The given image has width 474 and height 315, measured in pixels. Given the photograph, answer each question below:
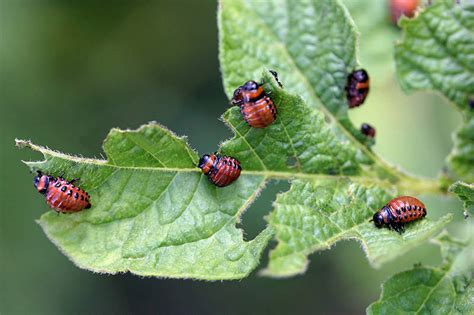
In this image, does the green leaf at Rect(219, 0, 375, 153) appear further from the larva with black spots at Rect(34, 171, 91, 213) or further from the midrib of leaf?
the larva with black spots at Rect(34, 171, 91, 213)

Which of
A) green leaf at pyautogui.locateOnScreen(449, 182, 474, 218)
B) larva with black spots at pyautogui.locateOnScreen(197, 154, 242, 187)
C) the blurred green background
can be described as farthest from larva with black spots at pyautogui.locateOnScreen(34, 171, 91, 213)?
the blurred green background

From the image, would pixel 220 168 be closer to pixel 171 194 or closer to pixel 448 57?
pixel 171 194

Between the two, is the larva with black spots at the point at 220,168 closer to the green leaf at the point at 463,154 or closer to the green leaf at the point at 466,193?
the green leaf at the point at 466,193

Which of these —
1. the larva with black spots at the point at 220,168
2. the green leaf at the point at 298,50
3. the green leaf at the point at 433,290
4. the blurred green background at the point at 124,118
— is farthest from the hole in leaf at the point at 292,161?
the blurred green background at the point at 124,118

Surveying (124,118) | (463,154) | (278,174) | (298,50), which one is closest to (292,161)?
(278,174)

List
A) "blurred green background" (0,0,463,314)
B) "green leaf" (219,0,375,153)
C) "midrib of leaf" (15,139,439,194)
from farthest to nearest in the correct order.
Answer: "blurred green background" (0,0,463,314)
"green leaf" (219,0,375,153)
"midrib of leaf" (15,139,439,194)

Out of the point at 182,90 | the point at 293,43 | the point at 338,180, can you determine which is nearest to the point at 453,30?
the point at 293,43
